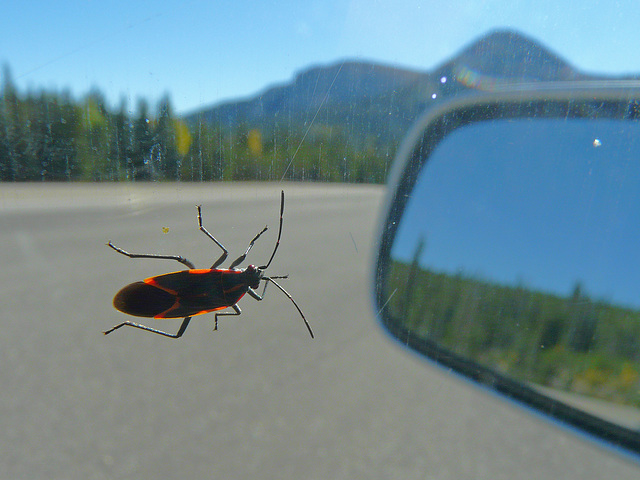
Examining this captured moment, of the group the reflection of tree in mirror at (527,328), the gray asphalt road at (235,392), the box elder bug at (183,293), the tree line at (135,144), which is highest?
the tree line at (135,144)

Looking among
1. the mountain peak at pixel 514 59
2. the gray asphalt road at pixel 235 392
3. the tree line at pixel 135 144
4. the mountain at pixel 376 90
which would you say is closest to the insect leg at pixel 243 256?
the gray asphalt road at pixel 235 392

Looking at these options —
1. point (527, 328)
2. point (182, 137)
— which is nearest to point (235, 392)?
point (527, 328)

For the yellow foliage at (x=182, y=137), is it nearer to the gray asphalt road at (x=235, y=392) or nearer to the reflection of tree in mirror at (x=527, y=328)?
the gray asphalt road at (x=235, y=392)

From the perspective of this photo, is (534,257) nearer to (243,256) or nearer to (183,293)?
(243,256)

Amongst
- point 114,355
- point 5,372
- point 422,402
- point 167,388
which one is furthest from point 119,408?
point 422,402

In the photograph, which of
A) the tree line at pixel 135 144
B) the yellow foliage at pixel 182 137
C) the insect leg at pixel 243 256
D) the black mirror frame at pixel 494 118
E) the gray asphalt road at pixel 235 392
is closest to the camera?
the tree line at pixel 135 144

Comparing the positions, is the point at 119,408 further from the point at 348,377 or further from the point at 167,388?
the point at 348,377
